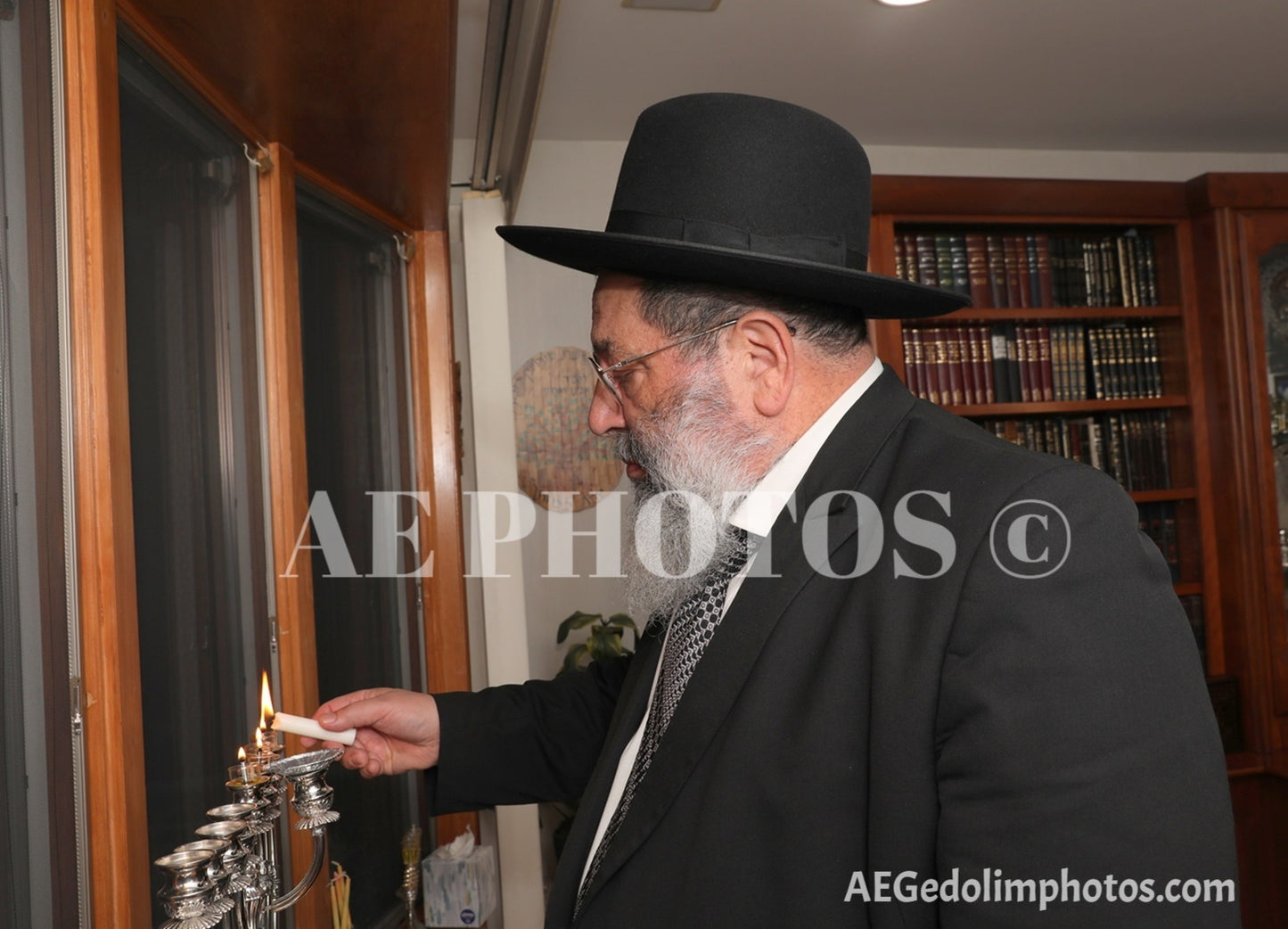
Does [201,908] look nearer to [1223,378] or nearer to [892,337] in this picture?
[892,337]

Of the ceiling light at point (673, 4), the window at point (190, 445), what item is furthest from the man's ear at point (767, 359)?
the ceiling light at point (673, 4)

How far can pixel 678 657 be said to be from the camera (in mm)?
1269

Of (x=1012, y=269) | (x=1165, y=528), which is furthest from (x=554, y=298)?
(x=1165, y=528)

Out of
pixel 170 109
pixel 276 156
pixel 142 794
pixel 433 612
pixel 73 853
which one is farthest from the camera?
pixel 433 612

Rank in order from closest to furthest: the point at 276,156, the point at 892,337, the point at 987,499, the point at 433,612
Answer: the point at 987,499 → the point at 276,156 → the point at 433,612 → the point at 892,337

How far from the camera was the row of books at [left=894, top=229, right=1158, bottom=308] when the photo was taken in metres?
3.42

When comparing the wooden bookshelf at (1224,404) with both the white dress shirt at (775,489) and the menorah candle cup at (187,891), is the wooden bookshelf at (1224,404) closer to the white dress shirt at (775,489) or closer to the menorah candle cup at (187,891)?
the white dress shirt at (775,489)

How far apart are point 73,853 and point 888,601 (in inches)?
38.4

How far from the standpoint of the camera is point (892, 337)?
3.27 meters

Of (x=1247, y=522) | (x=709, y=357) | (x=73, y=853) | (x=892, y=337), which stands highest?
(x=892, y=337)

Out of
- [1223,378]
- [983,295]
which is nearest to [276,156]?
[983,295]

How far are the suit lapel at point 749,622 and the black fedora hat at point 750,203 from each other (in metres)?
0.17

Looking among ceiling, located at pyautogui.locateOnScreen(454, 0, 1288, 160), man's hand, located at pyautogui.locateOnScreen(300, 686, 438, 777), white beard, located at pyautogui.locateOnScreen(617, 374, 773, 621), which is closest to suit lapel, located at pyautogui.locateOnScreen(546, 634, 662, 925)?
white beard, located at pyautogui.locateOnScreen(617, 374, 773, 621)

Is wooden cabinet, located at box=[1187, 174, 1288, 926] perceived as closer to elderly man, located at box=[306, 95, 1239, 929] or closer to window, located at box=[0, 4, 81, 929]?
elderly man, located at box=[306, 95, 1239, 929]
